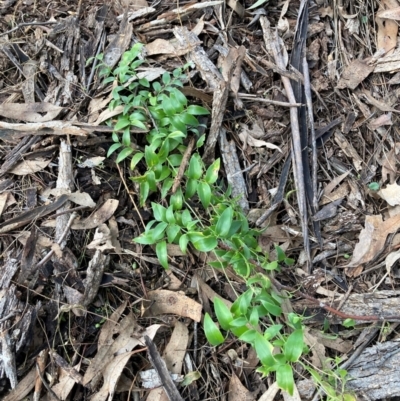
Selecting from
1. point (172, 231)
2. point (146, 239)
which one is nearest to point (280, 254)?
point (172, 231)

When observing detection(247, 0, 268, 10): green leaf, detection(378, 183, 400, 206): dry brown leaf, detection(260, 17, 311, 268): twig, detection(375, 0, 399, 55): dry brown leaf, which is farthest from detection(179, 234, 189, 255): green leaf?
detection(375, 0, 399, 55): dry brown leaf

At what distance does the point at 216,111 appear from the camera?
202cm

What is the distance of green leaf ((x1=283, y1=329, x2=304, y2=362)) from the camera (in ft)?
5.33

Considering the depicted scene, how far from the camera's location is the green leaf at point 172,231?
1.83 meters

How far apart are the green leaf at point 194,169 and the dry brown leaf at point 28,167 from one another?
0.70m

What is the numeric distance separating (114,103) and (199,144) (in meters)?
0.44

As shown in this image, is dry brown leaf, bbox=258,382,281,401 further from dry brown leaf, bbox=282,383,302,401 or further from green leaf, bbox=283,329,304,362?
green leaf, bbox=283,329,304,362

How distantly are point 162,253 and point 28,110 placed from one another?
3.26 ft

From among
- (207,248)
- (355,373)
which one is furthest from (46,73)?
(355,373)

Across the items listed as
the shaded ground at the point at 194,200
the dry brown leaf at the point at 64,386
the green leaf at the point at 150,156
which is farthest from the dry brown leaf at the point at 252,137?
the dry brown leaf at the point at 64,386

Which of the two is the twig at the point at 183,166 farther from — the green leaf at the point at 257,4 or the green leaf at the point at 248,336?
the green leaf at the point at 257,4

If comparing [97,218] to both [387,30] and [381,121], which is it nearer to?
[381,121]

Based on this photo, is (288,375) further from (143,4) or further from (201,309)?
(143,4)

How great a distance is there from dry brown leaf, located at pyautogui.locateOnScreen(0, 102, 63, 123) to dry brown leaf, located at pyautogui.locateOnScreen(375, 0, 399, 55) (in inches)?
64.8
